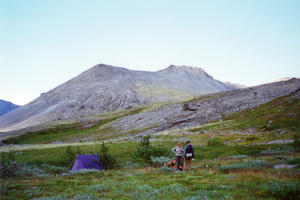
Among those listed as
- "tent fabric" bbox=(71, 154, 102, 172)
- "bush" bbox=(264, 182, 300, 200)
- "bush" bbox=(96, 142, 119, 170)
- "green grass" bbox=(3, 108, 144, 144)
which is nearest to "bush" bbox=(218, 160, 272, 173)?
"bush" bbox=(264, 182, 300, 200)

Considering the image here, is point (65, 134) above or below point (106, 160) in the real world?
below

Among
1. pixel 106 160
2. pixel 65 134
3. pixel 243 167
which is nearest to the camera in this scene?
pixel 243 167

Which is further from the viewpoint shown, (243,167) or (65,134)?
(65,134)

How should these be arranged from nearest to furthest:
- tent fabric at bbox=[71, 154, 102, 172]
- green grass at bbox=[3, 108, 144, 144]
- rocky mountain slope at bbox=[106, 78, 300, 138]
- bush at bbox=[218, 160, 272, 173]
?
1. bush at bbox=[218, 160, 272, 173]
2. tent fabric at bbox=[71, 154, 102, 172]
3. rocky mountain slope at bbox=[106, 78, 300, 138]
4. green grass at bbox=[3, 108, 144, 144]

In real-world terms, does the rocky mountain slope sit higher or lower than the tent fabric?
higher

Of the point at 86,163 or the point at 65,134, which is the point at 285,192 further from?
the point at 65,134

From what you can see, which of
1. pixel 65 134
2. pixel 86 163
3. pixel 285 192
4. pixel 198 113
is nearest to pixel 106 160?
pixel 86 163

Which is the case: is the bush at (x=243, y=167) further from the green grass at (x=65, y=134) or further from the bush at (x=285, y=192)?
the green grass at (x=65, y=134)

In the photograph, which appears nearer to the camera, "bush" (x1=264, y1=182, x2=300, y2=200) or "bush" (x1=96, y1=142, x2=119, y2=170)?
"bush" (x1=264, y1=182, x2=300, y2=200)

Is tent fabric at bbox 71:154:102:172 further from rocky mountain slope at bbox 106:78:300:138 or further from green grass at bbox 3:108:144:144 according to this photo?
green grass at bbox 3:108:144:144

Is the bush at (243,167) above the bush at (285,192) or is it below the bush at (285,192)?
below

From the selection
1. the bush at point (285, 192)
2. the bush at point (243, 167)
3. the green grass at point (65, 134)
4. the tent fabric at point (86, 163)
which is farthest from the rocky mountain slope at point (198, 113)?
the bush at point (285, 192)

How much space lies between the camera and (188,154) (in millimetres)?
20375

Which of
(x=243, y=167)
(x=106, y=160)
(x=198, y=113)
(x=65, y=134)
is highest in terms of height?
(x=198, y=113)
